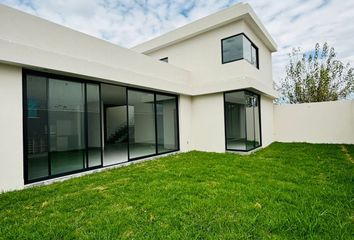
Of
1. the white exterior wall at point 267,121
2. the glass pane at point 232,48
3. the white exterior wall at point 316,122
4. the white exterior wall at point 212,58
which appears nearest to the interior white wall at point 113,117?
the white exterior wall at point 212,58

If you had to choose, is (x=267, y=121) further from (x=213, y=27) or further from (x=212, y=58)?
(x=213, y=27)

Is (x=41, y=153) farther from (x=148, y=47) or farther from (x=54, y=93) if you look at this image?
(x=148, y=47)

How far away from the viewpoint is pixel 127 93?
680 centimetres

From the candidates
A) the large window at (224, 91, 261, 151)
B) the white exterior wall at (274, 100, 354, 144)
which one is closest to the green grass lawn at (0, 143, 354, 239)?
the large window at (224, 91, 261, 151)

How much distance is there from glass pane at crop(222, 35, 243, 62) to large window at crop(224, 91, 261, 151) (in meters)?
1.45

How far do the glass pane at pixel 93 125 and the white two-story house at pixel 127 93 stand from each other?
3 cm

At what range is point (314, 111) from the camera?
34.5 feet

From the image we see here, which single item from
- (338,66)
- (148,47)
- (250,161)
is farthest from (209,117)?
(338,66)

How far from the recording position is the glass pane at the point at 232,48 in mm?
7836

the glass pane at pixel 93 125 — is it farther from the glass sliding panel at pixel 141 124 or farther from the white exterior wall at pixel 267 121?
the white exterior wall at pixel 267 121

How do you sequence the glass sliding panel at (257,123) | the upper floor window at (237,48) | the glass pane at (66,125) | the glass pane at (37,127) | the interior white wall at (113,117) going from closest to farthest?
the glass pane at (37,127), the glass pane at (66,125), the upper floor window at (237,48), the glass sliding panel at (257,123), the interior white wall at (113,117)

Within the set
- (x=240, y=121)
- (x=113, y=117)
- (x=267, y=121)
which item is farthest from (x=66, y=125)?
(x=267, y=121)

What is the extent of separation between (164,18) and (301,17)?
6.73 m

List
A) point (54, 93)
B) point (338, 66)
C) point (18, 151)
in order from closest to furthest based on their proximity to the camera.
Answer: point (18, 151) < point (54, 93) < point (338, 66)
